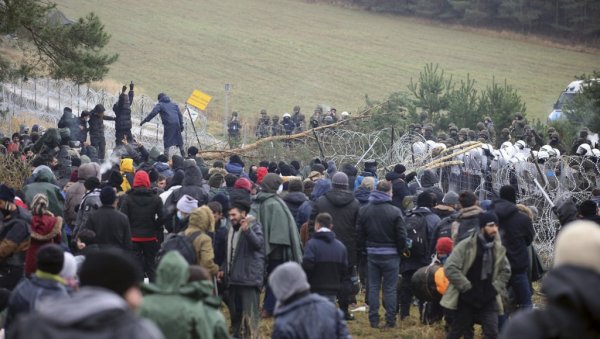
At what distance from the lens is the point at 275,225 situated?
1152 centimetres

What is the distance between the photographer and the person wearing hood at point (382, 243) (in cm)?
1188

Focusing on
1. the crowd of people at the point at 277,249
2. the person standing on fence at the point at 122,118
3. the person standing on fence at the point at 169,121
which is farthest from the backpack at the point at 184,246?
the person standing on fence at the point at 122,118

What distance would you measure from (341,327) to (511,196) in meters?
4.66

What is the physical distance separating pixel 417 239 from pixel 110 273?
766cm

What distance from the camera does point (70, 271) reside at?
761 cm

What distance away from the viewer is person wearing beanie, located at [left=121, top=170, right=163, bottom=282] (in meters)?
12.1

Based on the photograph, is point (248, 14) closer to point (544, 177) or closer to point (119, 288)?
point (544, 177)

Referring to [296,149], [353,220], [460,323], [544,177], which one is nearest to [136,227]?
[353,220]

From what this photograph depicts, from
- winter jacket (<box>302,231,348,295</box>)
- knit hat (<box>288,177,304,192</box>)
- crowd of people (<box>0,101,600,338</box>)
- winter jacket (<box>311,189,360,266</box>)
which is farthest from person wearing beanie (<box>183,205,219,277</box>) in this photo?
knit hat (<box>288,177,304,192</box>)

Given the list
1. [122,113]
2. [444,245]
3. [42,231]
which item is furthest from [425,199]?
[122,113]

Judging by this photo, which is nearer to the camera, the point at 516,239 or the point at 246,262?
the point at 246,262

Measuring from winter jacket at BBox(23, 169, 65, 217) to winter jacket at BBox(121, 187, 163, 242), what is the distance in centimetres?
103

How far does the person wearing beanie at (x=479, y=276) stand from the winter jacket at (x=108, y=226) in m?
3.31

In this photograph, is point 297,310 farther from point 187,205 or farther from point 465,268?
point 187,205
